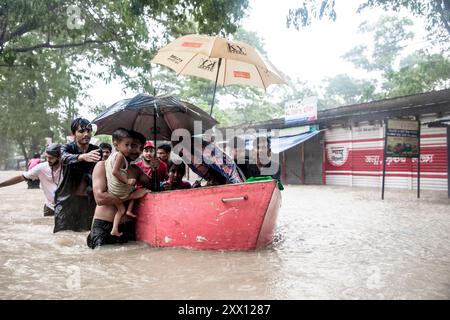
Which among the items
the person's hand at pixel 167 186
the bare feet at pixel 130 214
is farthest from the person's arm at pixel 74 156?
the person's hand at pixel 167 186

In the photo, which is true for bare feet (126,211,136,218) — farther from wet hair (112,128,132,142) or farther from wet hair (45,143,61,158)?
wet hair (45,143,61,158)

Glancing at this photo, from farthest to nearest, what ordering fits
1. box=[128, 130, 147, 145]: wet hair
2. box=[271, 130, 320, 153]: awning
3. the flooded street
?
box=[271, 130, 320, 153]: awning < box=[128, 130, 147, 145]: wet hair < the flooded street

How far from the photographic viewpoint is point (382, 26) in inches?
1443

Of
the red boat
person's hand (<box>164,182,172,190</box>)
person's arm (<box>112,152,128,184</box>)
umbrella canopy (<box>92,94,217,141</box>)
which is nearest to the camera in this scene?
the red boat

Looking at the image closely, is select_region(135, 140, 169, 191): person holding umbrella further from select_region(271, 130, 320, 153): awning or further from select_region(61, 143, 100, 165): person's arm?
select_region(271, 130, 320, 153): awning

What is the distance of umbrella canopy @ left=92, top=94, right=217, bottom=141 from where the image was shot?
204 inches

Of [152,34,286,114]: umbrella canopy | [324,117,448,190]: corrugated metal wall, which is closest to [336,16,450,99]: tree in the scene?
[324,117,448,190]: corrugated metal wall

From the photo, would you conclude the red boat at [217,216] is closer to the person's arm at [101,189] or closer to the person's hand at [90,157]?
the person's arm at [101,189]

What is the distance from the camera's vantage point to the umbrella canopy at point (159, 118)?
518 centimetres

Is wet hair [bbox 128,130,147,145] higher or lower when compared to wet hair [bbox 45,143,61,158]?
higher

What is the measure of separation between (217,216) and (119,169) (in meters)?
1.33

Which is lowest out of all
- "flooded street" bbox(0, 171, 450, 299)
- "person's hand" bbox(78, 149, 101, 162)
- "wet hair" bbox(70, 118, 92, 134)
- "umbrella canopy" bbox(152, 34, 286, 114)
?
"flooded street" bbox(0, 171, 450, 299)

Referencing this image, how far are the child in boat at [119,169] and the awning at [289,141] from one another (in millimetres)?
12095

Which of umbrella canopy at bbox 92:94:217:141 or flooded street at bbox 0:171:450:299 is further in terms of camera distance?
umbrella canopy at bbox 92:94:217:141
